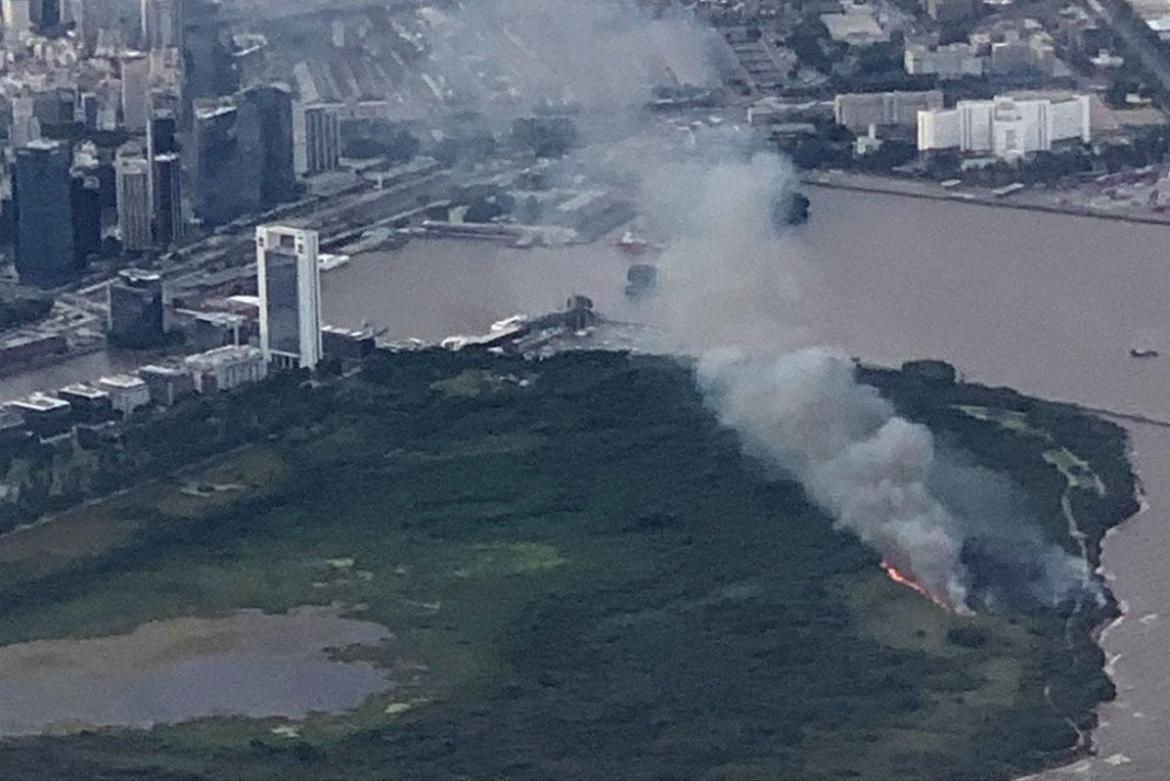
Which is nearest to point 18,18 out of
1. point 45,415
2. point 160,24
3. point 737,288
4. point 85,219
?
point 160,24

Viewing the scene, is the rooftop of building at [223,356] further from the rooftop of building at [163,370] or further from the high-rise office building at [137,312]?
the high-rise office building at [137,312]

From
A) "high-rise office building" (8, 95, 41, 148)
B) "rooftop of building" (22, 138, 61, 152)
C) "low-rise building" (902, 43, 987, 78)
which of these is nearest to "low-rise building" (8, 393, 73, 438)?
"rooftop of building" (22, 138, 61, 152)

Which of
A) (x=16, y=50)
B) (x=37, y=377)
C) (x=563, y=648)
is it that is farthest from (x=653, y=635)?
(x=16, y=50)

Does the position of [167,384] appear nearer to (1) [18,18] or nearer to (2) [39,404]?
(2) [39,404]

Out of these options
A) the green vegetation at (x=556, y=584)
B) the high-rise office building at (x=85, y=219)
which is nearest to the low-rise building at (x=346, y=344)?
the green vegetation at (x=556, y=584)

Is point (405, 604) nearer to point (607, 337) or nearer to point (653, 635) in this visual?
point (653, 635)
